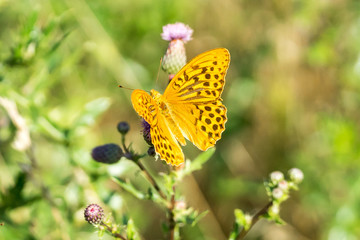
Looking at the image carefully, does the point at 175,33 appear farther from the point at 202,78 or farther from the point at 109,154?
the point at 109,154

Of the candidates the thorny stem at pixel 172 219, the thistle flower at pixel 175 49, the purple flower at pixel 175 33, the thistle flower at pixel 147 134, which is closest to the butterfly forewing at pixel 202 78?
the thistle flower at pixel 175 49

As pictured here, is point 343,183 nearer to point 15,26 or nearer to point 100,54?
point 100,54

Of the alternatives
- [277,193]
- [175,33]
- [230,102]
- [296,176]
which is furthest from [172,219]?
[230,102]

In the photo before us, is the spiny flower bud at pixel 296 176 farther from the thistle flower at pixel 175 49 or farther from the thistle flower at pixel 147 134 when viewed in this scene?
the thistle flower at pixel 175 49

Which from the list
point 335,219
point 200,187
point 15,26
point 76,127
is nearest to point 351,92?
point 335,219

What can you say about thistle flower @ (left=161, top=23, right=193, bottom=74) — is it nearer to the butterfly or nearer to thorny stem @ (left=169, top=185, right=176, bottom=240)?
the butterfly

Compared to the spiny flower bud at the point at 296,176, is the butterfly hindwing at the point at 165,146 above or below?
above

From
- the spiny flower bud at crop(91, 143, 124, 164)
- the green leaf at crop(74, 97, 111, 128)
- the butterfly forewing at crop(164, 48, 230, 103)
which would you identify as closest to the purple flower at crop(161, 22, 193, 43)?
the butterfly forewing at crop(164, 48, 230, 103)
